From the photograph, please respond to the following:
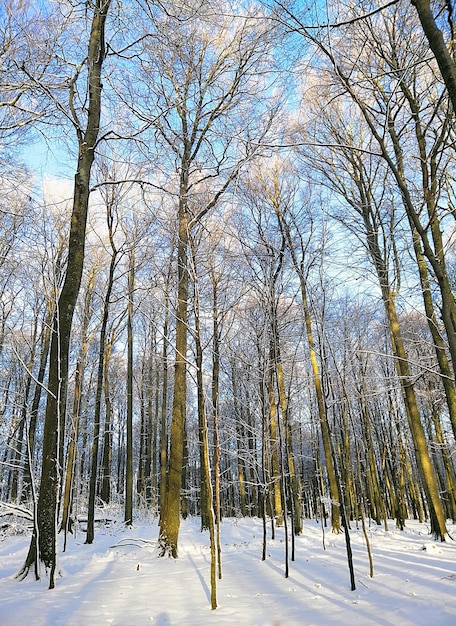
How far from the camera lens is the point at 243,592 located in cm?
395

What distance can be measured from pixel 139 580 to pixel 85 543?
5547 mm

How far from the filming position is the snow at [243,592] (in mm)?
2959

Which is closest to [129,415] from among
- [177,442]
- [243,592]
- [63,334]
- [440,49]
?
[177,442]

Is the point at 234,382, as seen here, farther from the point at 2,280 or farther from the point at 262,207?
the point at 2,280

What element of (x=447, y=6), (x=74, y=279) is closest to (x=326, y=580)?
(x=74, y=279)

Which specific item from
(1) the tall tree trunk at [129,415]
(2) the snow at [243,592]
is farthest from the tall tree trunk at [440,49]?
(1) the tall tree trunk at [129,415]

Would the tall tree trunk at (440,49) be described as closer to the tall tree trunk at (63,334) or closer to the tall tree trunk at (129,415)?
the tall tree trunk at (63,334)

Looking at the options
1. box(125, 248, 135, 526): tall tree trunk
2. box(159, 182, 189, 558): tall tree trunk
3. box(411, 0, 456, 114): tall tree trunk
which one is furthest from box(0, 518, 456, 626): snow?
box(125, 248, 135, 526): tall tree trunk

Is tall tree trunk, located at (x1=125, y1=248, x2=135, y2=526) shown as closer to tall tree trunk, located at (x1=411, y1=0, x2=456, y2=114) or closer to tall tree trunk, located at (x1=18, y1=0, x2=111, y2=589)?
tall tree trunk, located at (x1=18, y1=0, x2=111, y2=589)

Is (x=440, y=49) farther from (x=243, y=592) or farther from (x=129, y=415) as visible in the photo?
(x=129, y=415)

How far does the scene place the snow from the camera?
2959mm

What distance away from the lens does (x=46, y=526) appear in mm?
4309

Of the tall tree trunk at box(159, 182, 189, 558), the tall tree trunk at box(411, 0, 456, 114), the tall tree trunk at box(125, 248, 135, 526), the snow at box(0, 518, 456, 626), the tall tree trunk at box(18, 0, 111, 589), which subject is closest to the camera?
the tall tree trunk at box(411, 0, 456, 114)

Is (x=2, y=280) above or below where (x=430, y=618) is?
above
